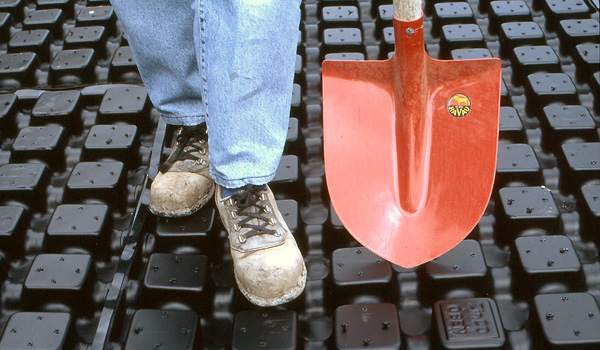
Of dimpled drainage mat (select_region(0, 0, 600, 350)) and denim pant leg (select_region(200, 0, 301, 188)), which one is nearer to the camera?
denim pant leg (select_region(200, 0, 301, 188))

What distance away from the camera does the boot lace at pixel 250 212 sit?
4.42ft

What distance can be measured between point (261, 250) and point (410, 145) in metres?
0.49

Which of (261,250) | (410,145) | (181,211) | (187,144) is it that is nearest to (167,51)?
(187,144)

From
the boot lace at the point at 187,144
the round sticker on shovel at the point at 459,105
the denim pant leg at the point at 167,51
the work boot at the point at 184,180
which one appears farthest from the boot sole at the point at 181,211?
the round sticker on shovel at the point at 459,105

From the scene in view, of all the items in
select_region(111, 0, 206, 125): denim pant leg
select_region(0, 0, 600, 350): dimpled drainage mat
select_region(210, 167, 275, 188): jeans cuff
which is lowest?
select_region(0, 0, 600, 350): dimpled drainage mat

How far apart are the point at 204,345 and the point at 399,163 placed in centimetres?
67

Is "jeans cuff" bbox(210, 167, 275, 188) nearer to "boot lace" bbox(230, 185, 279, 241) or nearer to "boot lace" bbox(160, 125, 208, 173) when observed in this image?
"boot lace" bbox(230, 185, 279, 241)

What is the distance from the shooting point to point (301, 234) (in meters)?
1.55

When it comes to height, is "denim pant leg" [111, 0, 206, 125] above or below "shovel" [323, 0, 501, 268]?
above

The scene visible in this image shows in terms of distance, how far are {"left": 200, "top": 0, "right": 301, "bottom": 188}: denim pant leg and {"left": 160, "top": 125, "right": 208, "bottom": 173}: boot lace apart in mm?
347

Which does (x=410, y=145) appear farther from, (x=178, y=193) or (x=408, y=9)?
(x=178, y=193)

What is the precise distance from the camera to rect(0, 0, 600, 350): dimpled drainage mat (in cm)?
129

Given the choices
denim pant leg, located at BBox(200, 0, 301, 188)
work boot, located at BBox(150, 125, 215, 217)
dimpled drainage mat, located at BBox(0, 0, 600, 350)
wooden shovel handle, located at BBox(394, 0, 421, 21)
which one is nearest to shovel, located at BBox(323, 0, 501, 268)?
wooden shovel handle, located at BBox(394, 0, 421, 21)

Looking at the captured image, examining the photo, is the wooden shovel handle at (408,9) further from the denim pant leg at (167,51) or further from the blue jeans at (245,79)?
the denim pant leg at (167,51)
